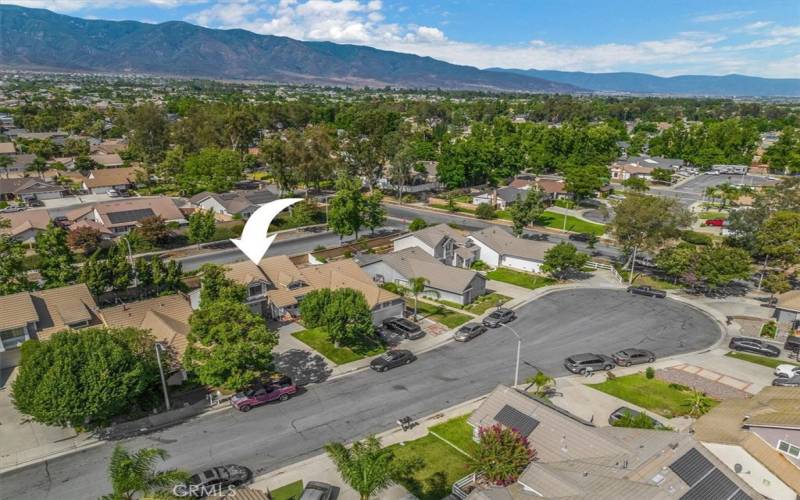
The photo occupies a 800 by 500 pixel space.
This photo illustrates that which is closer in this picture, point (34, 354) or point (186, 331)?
point (34, 354)

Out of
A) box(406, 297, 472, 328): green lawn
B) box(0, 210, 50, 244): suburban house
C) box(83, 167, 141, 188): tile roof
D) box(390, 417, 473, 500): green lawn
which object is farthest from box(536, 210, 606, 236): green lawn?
box(83, 167, 141, 188): tile roof

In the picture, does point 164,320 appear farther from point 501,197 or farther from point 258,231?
point 501,197

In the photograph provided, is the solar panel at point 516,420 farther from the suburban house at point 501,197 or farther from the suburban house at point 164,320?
the suburban house at point 501,197

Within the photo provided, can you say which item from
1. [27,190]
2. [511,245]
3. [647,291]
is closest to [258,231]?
[511,245]

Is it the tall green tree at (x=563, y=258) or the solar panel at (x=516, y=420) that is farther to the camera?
the tall green tree at (x=563, y=258)

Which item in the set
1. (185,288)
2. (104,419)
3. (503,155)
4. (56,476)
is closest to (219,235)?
(185,288)

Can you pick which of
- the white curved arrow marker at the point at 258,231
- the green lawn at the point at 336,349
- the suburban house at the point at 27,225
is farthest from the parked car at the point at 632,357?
the suburban house at the point at 27,225

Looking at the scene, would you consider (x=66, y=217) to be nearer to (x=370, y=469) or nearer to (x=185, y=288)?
(x=185, y=288)
